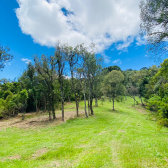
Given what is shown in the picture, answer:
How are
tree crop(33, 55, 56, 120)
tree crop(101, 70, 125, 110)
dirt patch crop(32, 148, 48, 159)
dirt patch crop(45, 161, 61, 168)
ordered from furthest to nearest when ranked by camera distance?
tree crop(101, 70, 125, 110), tree crop(33, 55, 56, 120), dirt patch crop(32, 148, 48, 159), dirt patch crop(45, 161, 61, 168)

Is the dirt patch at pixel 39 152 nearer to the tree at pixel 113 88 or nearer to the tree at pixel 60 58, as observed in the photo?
the tree at pixel 60 58

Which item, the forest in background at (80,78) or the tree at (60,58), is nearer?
the forest in background at (80,78)

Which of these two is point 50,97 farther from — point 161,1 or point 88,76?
point 161,1

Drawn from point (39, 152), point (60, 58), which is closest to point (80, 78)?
point (60, 58)

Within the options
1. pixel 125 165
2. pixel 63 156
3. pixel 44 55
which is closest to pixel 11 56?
pixel 44 55

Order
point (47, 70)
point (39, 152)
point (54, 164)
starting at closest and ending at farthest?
point (54, 164) → point (39, 152) → point (47, 70)

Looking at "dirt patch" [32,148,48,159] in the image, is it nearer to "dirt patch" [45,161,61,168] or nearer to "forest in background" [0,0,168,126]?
"dirt patch" [45,161,61,168]

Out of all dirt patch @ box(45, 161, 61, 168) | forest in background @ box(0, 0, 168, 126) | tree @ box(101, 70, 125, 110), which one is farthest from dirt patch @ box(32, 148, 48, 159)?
tree @ box(101, 70, 125, 110)

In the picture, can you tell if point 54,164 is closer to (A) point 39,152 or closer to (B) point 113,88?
(A) point 39,152

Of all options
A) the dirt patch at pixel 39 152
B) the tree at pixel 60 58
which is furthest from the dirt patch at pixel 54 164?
the tree at pixel 60 58

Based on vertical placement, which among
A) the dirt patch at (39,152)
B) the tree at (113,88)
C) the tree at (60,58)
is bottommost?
the dirt patch at (39,152)

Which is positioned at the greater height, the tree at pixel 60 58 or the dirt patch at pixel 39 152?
the tree at pixel 60 58

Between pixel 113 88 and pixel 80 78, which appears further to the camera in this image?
pixel 113 88

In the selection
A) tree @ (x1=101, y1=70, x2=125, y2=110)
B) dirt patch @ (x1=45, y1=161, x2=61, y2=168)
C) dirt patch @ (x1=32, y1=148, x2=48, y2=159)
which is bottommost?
dirt patch @ (x1=32, y1=148, x2=48, y2=159)
